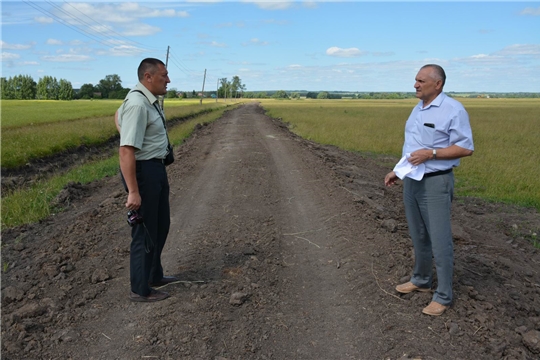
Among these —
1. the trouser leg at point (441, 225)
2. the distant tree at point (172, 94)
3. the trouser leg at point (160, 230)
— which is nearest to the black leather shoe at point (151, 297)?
the trouser leg at point (160, 230)

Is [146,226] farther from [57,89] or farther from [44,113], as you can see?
[57,89]

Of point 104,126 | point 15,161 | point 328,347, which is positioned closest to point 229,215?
point 328,347

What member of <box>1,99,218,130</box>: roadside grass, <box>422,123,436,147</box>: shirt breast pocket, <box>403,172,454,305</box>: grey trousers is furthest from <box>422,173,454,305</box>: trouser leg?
<box>1,99,218,130</box>: roadside grass

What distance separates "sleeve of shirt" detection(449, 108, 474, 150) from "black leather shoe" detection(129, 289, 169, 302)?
2841mm

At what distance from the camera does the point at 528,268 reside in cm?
557

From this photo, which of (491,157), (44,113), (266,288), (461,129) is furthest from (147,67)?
(44,113)

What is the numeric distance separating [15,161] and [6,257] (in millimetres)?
8646

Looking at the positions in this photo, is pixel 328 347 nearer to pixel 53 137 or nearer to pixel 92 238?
pixel 92 238

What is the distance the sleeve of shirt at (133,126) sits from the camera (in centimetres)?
365

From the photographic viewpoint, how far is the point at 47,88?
9812 centimetres

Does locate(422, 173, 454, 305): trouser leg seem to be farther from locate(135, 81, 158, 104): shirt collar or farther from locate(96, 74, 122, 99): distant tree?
locate(96, 74, 122, 99): distant tree

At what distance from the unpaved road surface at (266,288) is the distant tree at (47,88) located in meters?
100

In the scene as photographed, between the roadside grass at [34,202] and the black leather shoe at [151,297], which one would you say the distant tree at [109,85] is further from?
the black leather shoe at [151,297]

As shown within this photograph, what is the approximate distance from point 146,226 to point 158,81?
1.27m
